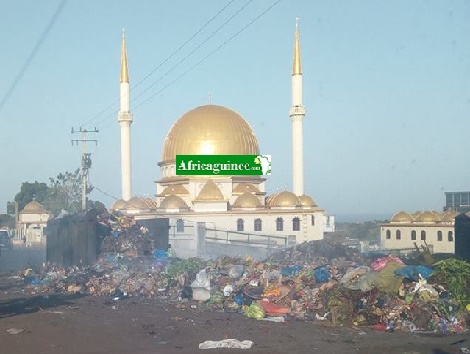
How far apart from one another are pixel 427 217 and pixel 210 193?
13964 mm

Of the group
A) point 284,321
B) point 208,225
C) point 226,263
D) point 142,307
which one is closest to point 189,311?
point 142,307

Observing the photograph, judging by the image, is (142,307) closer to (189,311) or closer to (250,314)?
(189,311)

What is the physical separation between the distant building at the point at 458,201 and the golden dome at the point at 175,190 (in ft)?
58.1

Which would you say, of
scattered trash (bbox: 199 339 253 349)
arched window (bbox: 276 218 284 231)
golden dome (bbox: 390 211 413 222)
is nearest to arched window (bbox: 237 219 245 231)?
arched window (bbox: 276 218 284 231)

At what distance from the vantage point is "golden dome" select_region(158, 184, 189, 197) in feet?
149

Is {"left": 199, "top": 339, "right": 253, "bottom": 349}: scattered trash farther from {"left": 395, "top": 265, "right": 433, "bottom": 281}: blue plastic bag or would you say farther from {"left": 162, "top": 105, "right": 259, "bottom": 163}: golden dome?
{"left": 162, "top": 105, "right": 259, "bottom": 163}: golden dome

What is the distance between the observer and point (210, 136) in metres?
45.7

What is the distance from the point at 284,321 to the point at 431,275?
130 inches

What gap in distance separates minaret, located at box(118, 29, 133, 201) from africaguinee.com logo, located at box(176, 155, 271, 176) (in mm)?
3423

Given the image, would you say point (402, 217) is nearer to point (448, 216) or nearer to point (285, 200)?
point (448, 216)

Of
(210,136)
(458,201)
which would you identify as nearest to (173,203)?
(210,136)

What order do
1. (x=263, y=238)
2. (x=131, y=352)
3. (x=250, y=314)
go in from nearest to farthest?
(x=131, y=352) < (x=250, y=314) < (x=263, y=238)

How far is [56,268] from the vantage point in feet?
84.6

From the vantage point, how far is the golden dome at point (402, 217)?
4555 centimetres
